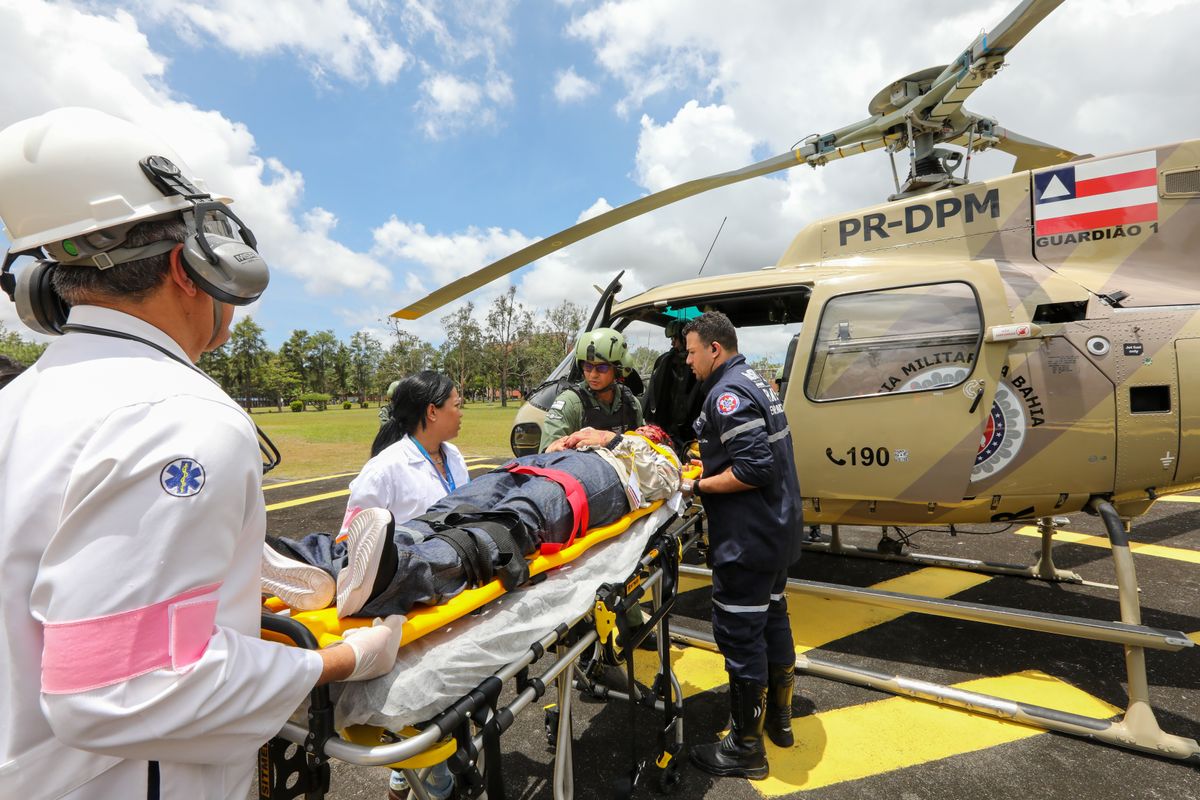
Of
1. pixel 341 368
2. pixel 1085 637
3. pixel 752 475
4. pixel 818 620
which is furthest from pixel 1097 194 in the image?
pixel 341 368

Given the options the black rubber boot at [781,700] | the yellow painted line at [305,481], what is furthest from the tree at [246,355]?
the black rubber boot at [781,700]

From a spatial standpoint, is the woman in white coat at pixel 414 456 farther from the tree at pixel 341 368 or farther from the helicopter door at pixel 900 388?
the tree at pixel 341 368

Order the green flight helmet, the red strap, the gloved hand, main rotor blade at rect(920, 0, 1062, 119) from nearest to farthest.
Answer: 1. the gloved hand
2. the red strap
3. main rotor blade at rect(920, 0, 1062, 119)
4. the green flight helmet

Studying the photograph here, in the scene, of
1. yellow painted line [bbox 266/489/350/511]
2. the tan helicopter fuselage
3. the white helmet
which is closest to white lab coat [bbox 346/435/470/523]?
the white helmet

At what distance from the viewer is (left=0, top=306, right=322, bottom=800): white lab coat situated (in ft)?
2.69

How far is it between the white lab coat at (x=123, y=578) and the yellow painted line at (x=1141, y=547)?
6.99m

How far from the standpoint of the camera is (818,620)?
14.5 ft

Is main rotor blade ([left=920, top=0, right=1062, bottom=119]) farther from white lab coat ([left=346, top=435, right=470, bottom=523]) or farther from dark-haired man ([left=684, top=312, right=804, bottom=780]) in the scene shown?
white lab coat ([left=346, top=435, right=470, bottom=523])

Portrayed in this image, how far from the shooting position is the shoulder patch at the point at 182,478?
2.89 feet

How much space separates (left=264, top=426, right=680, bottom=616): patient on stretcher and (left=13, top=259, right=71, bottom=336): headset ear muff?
786 mm

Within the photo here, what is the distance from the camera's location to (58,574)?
83cm

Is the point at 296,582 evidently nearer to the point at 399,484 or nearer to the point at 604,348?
the point at 399,484

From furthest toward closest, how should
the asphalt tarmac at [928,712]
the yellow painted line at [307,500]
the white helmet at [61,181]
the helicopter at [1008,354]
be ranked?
the yellow painted line at [307,500]
the helicopter at [1008,354]
the asphalt tarmac at [928,712]
the white helmet at [61,181]

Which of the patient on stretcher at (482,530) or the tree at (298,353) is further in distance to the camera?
the tree at (298,353)
